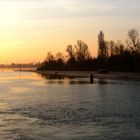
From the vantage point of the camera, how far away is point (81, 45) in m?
182

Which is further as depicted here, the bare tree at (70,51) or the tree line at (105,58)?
the bare tree at (70,51)

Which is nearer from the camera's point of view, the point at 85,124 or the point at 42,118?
the point at 85,124

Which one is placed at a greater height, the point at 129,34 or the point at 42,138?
the point at 129,34

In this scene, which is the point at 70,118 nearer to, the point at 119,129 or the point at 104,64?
the point at 119,129

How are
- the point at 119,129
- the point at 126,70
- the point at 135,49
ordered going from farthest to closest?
the point at 135,49
the point at 126,70
the point at 119,129

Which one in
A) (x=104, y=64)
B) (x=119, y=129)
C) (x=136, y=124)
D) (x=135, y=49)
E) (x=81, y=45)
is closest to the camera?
(x=119, y=129)

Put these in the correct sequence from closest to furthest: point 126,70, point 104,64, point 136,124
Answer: point 136,124, point 126,70, point 104,64

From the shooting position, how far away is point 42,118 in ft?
73.7

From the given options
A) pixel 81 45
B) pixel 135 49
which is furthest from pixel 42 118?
pixel 81 45

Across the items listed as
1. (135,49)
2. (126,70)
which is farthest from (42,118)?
(135,49)

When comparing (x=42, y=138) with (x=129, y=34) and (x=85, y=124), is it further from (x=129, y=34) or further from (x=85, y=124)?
(x=129, y=34)

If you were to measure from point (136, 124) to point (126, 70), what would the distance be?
90.5m

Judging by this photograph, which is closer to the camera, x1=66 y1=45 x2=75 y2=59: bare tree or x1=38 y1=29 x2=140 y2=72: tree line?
x1=38 y1=29 x2=140 y2=72: tree line

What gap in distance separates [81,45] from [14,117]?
15966 cm
